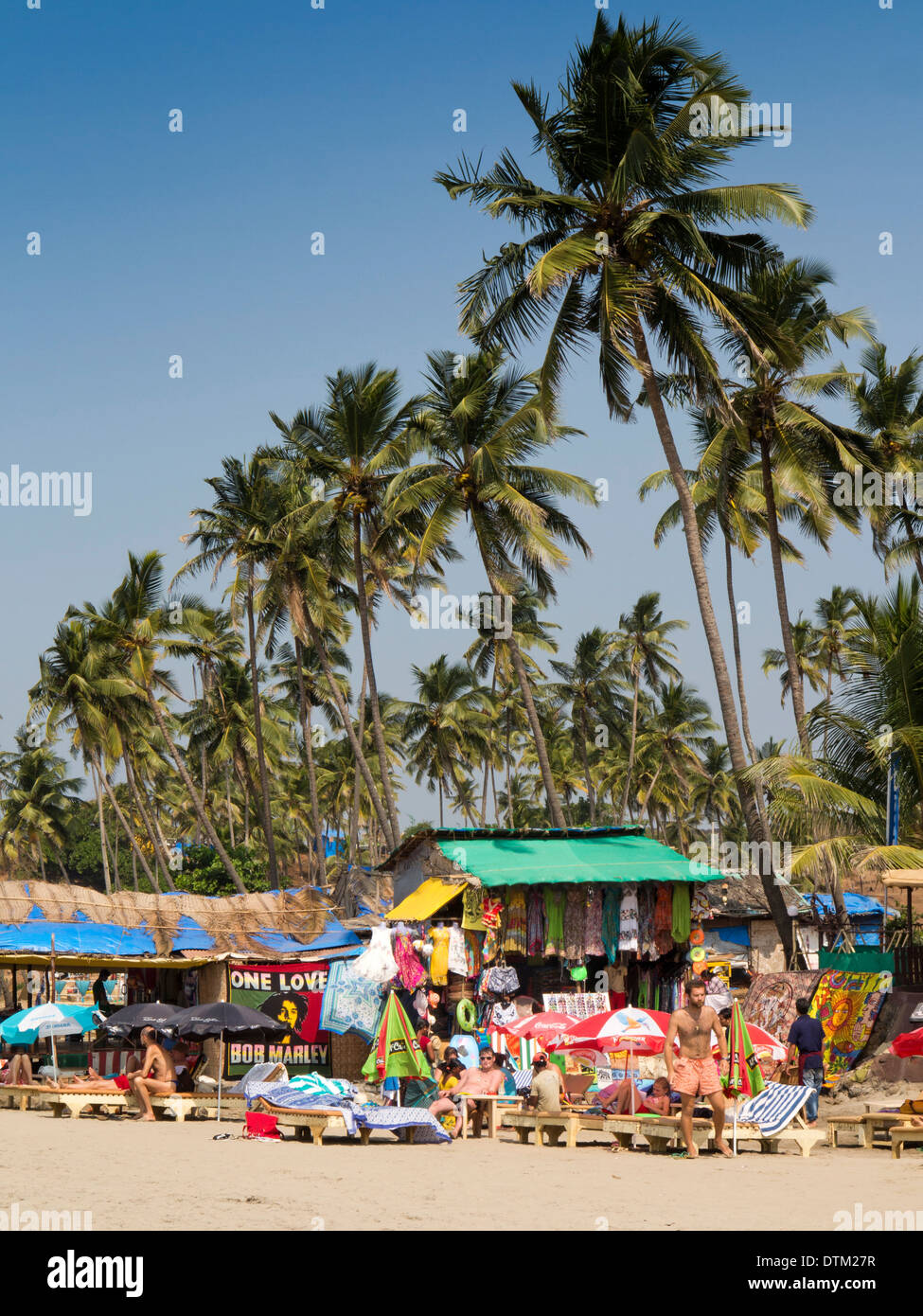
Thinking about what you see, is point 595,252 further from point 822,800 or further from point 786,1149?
→ point 786,1149

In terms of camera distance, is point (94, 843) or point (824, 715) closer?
point (824, 715)

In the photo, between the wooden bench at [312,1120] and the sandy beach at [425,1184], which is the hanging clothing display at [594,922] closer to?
the sandy beach at [425,1184]

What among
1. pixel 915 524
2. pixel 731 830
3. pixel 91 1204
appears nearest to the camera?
pixel 91 1204

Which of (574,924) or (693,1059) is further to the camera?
(574,924)

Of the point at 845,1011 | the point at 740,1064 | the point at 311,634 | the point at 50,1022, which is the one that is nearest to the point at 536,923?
the point at 845,1011

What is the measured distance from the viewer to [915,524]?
32562mm

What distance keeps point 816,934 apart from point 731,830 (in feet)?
158

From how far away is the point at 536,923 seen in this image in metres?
20.1

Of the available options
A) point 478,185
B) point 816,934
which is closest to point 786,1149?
point 478,185

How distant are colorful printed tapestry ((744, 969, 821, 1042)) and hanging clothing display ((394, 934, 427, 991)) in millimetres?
Result: 5123

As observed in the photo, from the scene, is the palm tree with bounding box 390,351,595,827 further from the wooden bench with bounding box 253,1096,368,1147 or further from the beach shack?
the wooden bench with bounding box 253,1096,368,1147

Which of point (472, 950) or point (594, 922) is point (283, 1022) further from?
point (594, 922)

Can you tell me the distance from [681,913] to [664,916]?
260mm

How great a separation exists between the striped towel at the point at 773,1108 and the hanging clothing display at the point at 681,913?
17.4 feet
